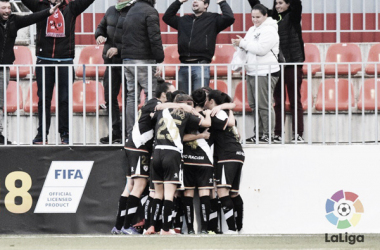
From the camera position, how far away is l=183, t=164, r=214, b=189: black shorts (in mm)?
11766

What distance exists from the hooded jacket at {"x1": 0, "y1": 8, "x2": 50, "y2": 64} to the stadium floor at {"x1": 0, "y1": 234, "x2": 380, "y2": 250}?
8.37ft

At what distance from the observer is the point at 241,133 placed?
12.6m

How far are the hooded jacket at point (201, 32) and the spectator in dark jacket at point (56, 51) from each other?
1.40 meters

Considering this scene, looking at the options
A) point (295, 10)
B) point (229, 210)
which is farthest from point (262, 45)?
point (229, 210)

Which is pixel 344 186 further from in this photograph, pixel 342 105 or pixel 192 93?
pixel 192 93

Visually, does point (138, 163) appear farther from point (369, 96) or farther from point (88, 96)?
point (369, 96)

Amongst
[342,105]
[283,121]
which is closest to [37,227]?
[283,121]

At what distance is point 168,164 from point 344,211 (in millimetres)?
2437

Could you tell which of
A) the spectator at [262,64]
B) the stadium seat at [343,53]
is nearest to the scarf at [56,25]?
the spectator at [262,64]

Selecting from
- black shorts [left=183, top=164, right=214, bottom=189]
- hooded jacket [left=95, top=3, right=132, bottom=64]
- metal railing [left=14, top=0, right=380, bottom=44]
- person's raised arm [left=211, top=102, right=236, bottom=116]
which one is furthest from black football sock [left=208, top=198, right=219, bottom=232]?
metal railing [left=14, top=0, right=380, bottom=44]

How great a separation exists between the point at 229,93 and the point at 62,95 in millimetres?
2200

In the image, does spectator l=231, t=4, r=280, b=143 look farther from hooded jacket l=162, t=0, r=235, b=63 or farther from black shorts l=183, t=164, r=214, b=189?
black shorts l=183, t=164, r=214, b=189

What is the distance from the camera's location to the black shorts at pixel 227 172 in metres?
11.9

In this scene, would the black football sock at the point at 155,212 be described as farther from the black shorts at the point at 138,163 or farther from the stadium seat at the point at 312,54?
the stadium seat at the point at 312,54
